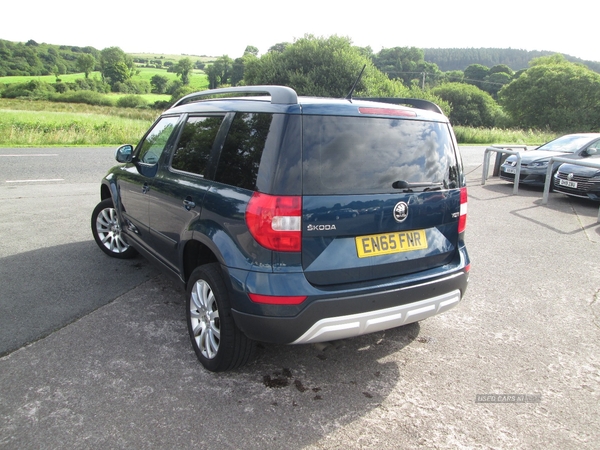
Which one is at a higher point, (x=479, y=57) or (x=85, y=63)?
(x=479, y=57)

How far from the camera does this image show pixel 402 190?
2.96m

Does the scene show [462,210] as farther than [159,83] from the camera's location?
No

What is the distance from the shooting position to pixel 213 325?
10.3ft

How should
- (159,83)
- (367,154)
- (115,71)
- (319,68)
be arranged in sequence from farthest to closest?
(115,71)
(159,83)
(319,68)
(367,154)

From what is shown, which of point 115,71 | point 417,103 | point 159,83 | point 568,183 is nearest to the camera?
point 417,103

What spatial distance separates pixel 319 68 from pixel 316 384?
118 feet

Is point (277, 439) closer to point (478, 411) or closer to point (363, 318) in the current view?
point (363, 318)

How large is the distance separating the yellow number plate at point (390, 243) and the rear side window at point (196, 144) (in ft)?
4.25

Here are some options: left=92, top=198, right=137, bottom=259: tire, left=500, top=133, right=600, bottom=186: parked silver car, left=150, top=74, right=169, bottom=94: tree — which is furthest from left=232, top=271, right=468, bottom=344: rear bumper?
left=150, top=74, right=169, bottom=94: tree

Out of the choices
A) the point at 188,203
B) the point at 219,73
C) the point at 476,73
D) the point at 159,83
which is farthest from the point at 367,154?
the point at 476,73

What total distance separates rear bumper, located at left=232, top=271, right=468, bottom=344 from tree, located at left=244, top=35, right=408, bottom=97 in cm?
3398

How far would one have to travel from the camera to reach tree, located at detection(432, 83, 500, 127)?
8575cm

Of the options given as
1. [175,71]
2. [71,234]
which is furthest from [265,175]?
[175,71]

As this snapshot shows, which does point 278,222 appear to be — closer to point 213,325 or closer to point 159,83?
point 213,325
